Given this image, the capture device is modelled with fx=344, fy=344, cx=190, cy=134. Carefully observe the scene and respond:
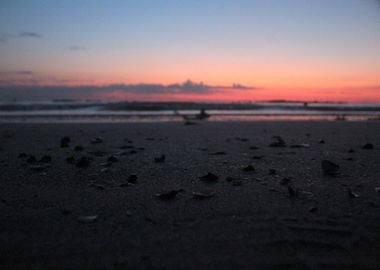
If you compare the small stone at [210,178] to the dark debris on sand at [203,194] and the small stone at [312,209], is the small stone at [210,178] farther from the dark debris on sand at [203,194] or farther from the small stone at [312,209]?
the small stone at [312,209]

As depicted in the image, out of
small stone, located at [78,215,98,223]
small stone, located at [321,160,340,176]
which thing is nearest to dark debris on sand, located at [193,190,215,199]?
small stone, located at [78,215,98,223]

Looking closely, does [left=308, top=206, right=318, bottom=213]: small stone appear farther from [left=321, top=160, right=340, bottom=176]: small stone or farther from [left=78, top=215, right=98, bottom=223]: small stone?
[left=78, top=215, right=98, bottom=223]: small stone

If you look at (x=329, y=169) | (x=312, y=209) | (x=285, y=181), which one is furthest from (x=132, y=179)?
(x=329, y=169)

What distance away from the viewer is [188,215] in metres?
2.72

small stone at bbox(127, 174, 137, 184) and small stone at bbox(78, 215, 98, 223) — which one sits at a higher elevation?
small stone at bbox(127, 174, 137, 184)

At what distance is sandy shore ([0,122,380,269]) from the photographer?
206 cm

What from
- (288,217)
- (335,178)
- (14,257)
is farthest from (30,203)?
(335,178)

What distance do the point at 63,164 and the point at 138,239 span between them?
2.82 meters

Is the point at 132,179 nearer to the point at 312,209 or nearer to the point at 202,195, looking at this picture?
the point at 202,195

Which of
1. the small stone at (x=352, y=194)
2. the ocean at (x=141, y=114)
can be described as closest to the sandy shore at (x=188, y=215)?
the small stone at (x=352, y=194)

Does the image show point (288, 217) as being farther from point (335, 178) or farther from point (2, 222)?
point (2, 222)

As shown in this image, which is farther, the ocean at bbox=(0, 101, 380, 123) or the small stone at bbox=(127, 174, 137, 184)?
the ocean at bbox=(0, 101, 380, 123)

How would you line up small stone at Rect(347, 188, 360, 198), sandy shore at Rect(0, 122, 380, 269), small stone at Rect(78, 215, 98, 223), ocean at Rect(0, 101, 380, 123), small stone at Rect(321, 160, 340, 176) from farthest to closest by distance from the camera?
ocean at Rect(0, 101, 380, 123) < small stone at Rect(321, 160, 340, 176) < small stone at Rect(347, 188, 360, 198) < small stone at Rect(78, 215, 98, 223) < sandy shore at Rect(0, 122, 380, 269)

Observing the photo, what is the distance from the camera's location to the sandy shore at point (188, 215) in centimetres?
206
